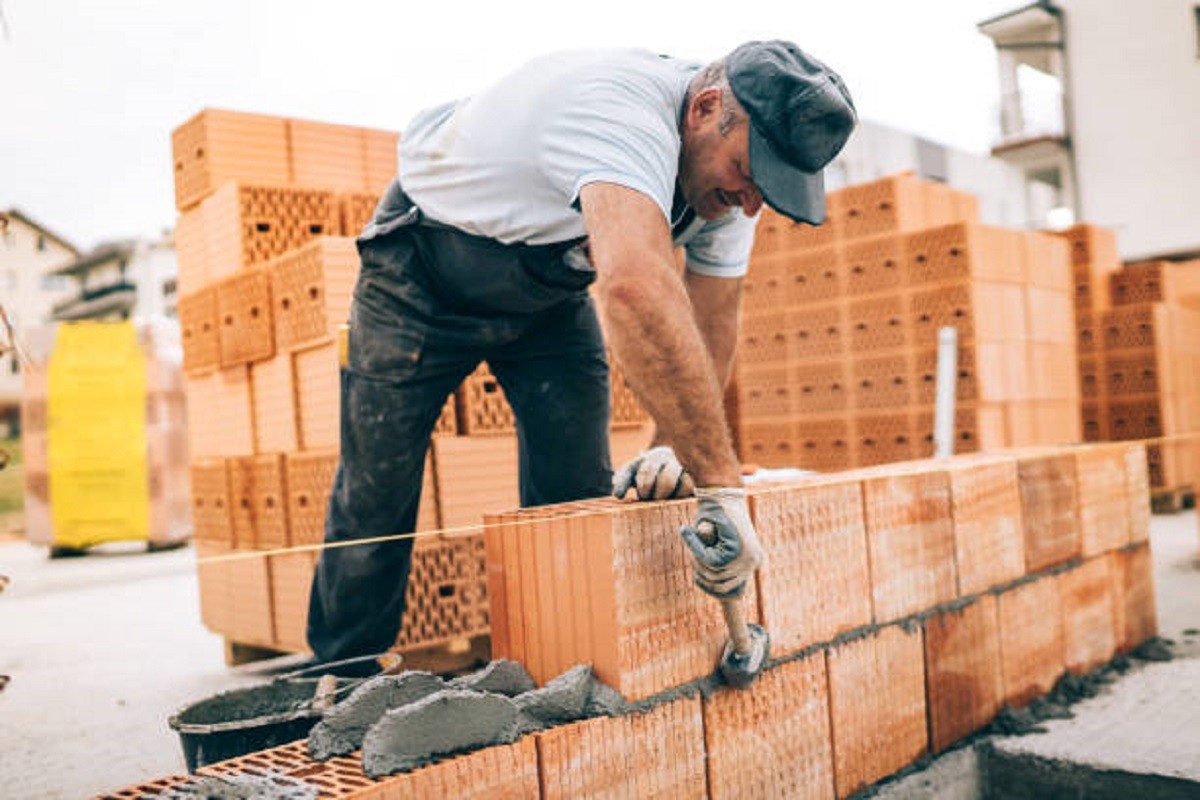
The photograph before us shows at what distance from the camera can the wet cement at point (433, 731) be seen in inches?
67.1

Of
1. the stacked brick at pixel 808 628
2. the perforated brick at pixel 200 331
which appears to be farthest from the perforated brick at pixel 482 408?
the stacked brick at pixel 808 628

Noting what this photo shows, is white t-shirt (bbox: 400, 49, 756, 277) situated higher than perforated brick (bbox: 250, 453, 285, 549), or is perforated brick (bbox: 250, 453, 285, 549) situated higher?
white t-shirt (bbox: 400, 49, 756, 277)

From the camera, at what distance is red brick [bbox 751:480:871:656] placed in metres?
2.34

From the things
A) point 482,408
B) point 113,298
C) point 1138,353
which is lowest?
point 482,408

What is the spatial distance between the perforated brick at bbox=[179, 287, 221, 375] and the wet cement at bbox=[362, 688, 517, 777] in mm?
3639

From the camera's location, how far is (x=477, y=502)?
4.26m

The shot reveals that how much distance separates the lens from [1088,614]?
350cm

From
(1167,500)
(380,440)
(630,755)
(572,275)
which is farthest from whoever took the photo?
(1167,500)

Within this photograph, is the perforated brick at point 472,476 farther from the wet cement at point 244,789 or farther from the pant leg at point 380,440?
the wet cement at point 244,789

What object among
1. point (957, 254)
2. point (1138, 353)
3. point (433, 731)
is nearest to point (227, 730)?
point (433, 731)

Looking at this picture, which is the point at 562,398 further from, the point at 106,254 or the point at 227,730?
the point at 106,254

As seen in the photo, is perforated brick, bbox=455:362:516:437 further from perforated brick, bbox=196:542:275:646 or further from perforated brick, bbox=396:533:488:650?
perforated brick, bbox=196:542:275:646

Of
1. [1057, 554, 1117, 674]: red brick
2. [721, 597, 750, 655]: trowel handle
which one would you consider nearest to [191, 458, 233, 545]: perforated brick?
[721, 597, 750, 655]: trowel handle

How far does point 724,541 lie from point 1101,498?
7.96 ft
